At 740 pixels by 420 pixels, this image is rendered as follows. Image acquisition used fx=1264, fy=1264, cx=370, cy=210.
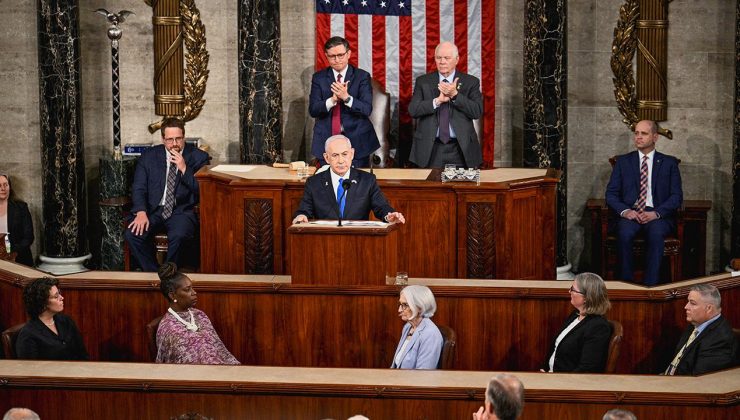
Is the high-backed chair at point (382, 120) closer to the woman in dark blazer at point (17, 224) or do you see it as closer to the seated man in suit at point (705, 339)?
the woman in dark blazer at point (17, 224)

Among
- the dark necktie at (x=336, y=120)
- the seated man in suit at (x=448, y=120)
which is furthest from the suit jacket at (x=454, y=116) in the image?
the dark necktie at (x=336, y=120)

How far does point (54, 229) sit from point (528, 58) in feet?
15.6

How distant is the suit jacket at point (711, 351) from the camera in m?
7.08

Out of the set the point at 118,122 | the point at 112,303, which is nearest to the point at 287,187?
the point at 112,303

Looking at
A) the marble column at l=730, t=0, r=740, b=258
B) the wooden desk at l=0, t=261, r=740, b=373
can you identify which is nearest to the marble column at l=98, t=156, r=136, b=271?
the wooden desk at l=0, t=261, r=740, b=373

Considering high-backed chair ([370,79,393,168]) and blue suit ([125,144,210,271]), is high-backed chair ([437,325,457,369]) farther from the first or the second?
high-backed chair ([370,79,393,168])

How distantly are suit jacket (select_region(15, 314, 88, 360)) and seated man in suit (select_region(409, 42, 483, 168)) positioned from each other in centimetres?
428

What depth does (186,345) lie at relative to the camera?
7.31 metres

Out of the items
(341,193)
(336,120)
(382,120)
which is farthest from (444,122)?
(341,193)

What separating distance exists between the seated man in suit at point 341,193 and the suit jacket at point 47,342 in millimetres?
2009

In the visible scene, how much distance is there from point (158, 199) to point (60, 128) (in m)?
1.61

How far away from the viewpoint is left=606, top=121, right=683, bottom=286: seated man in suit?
420 inches

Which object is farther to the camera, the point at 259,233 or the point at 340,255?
the point at 259,233

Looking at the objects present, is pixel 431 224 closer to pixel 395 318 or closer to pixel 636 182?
pixel 395 318
